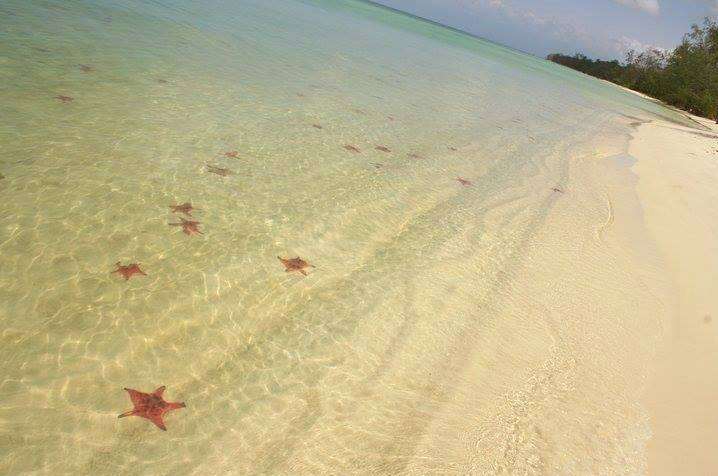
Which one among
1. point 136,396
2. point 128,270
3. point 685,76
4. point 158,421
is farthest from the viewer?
point 685,76

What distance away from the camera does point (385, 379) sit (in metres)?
4.81

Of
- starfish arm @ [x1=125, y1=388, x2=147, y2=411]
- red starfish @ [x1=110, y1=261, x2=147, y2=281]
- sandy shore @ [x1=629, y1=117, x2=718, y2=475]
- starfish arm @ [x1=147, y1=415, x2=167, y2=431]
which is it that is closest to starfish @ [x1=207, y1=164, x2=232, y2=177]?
red starfish @ [x1=110, y1=261, x2=147, y2=281]

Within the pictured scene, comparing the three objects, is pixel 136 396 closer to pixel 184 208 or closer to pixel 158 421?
pixel 158 421

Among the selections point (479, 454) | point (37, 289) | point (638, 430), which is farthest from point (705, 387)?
point (37, 289)

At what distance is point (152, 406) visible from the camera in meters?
4.00

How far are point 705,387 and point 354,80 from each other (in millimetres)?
16421

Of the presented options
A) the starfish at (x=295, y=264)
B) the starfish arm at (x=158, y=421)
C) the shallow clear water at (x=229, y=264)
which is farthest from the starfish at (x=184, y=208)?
the starfish arm at (x=158, y=421)

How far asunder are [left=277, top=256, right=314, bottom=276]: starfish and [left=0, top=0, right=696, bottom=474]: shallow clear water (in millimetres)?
118

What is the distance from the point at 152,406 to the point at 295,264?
280 cm

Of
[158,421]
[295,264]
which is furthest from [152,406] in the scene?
[295,264]

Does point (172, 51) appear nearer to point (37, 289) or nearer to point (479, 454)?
point (37, 289)

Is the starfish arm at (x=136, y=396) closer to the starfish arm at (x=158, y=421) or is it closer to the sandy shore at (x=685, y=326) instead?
the starfish arm at (x=158, y=421)

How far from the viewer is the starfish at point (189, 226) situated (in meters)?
6.57

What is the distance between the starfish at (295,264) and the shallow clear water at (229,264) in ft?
0.39
